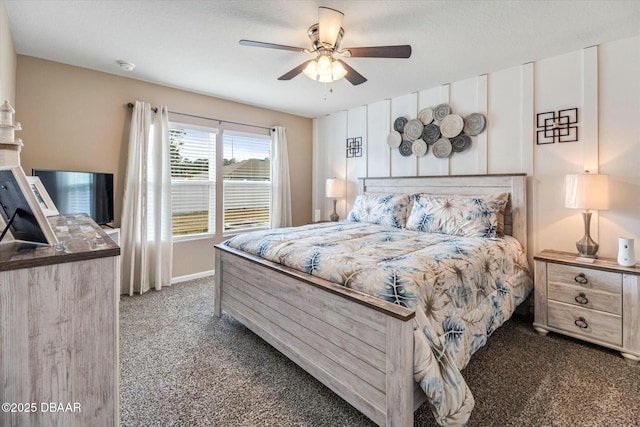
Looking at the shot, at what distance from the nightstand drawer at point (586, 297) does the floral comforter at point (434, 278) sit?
0.79 feet

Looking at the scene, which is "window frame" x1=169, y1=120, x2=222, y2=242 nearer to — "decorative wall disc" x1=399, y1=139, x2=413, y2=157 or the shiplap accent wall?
the shiplap accent wall

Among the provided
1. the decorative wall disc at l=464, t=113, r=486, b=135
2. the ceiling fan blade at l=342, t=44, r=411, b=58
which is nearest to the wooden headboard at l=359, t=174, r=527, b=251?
the decorative wall disc at l=464, t=113, r=486, b=135

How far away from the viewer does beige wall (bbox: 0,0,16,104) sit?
2035 mm

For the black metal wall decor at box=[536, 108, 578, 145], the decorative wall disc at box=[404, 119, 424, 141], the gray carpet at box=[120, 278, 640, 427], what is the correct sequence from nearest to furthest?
the gray carpet at box=[120, 278, 640, 427], the black metal wall decor at box=[536, 108, 578, 145], the decorative wall disc at box=[404, 119, 424, 141]

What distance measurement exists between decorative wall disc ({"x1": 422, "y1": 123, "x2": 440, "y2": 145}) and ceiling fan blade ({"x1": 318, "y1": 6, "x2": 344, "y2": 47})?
1.92 meters

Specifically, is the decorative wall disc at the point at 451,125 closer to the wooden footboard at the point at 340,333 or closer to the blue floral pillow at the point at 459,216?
the blue floral pillow at the point at 459,216

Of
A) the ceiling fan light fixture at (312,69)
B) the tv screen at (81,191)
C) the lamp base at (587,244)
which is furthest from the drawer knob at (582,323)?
the tv screen at (81,191)

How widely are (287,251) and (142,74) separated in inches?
107

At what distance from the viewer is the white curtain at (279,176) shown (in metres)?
4.64

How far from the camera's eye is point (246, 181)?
4.48m

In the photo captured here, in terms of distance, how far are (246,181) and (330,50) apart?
8.83ft

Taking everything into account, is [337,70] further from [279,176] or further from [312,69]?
[279,176]

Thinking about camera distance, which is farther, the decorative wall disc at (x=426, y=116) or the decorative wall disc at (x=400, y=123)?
the decorative wall disc at (x=400, y=123)

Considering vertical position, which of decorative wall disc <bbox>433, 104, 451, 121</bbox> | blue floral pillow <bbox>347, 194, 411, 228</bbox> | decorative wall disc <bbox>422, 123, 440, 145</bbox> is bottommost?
blue floral pillow <bbox>347, 194, 411, 228</bbox>
